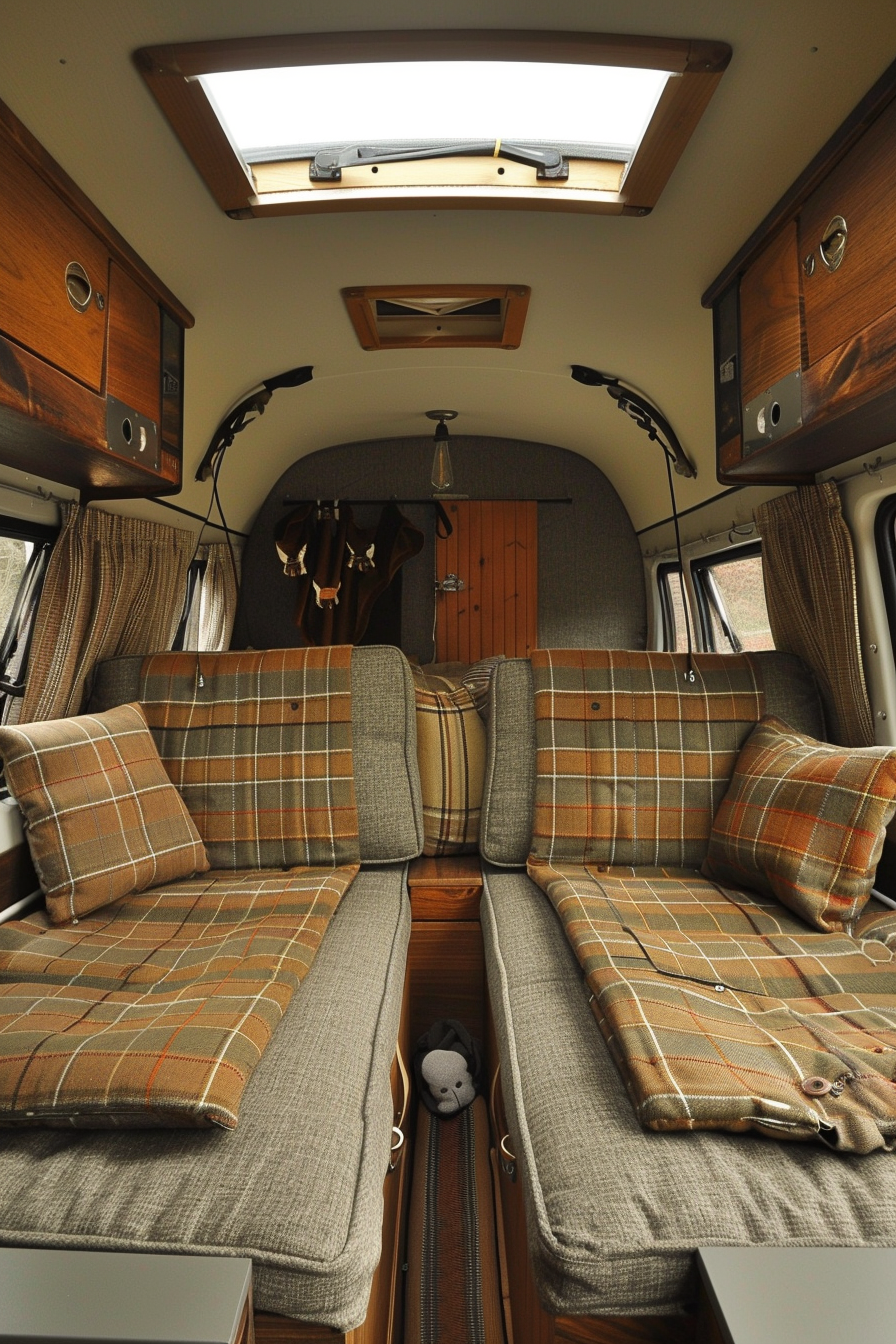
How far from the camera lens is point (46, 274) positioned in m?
1.39

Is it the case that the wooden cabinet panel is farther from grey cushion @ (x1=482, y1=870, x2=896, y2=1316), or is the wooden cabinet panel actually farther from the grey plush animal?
the grey plush animal

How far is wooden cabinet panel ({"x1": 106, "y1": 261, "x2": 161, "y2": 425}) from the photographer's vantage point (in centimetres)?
166

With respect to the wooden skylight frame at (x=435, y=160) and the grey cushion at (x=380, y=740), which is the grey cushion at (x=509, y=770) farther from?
the wooden skylight frame at (x=435, y=160)

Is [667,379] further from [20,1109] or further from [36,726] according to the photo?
[20,1109]

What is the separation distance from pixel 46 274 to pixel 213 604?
2350 mm

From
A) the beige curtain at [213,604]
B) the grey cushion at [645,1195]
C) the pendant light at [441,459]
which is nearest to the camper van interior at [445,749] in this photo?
the grey cushion at [645,1195]

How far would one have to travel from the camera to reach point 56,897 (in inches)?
67.3

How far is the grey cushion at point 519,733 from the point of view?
2186 millimetres

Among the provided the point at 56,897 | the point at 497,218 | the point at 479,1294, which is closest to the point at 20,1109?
the point at 56,897

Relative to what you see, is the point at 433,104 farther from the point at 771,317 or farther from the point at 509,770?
the point at 509,770

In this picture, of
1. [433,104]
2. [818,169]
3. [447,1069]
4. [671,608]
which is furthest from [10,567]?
[671,608]

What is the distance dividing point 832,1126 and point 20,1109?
41.8 inches

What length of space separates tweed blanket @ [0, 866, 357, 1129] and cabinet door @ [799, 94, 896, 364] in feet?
4.99

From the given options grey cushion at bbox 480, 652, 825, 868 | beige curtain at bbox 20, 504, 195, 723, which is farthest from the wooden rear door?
grey cushion at bbox 480, 652, 825, 868
